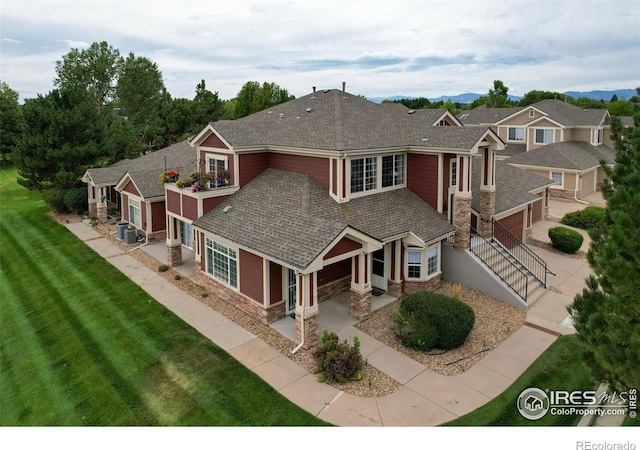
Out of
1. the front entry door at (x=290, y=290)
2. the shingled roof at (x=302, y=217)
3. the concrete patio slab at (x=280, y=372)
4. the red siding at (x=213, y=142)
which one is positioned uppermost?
the red siding at (x=213, y=142)

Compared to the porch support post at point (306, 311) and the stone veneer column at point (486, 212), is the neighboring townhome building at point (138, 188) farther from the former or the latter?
the stone veneer column at point (486, 212)

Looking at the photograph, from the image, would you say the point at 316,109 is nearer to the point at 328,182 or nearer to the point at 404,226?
the point at 328,182

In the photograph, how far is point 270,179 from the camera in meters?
18.4

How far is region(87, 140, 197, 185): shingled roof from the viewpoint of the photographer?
88.4ft

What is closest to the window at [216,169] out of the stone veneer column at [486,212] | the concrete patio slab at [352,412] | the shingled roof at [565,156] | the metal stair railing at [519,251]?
the concrete patio slab at [352,412]

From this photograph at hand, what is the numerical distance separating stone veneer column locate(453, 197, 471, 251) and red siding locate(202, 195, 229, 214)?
9.56 metres

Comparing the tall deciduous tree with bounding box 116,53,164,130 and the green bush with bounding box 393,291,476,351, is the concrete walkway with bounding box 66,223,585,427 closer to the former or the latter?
the green bush with bounding box 393,291,476,351

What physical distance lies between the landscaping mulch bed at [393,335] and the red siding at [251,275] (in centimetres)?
86

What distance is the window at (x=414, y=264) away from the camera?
1684cm

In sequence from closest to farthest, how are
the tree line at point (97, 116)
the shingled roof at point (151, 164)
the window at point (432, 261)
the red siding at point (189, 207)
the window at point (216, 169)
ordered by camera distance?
the window at point (432, 261)
the red siding at point (189, 207)
the window at point (216, 169)
the shingled roof at point (151, 164)
the tree line at point (97, 116)

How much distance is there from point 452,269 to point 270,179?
8.33 meters

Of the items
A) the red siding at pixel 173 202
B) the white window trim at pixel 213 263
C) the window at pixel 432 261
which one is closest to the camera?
the white window trim at pixel 213 263

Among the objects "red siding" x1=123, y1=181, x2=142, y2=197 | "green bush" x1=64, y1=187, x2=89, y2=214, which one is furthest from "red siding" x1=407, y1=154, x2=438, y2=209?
"green bush" x1=64, y1=187, x2=89, y2=214

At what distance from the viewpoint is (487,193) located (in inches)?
764
